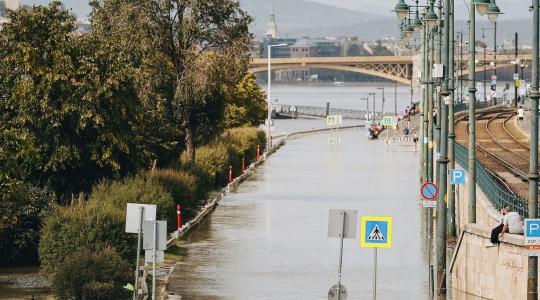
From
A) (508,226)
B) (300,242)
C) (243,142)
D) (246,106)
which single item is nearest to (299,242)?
(300,242)

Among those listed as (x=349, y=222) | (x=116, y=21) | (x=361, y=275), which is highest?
(x=116, y=21)

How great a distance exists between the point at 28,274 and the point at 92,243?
6.55 meters

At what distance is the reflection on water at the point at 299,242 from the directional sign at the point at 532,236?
1556 cm

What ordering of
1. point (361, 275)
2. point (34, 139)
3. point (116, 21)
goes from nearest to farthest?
point (361, 275), point (34, 139), point (116, 21)

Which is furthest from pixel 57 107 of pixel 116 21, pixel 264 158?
pixel 264 158

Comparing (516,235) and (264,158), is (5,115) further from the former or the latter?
(264,158)

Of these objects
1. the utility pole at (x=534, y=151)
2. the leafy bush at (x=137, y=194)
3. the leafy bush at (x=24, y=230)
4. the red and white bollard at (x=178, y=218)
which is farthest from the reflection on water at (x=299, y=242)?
the utility pole at (x=534, y=151)

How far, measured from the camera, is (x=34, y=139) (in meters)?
57.5

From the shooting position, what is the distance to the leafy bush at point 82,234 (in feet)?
152

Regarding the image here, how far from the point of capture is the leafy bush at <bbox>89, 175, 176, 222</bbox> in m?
55.7

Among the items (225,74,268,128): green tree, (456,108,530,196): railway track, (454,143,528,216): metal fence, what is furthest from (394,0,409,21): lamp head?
(225,74,268,128): green tree

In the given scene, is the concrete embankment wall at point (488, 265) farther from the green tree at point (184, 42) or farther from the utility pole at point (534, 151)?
the green tree at point (184, 42)

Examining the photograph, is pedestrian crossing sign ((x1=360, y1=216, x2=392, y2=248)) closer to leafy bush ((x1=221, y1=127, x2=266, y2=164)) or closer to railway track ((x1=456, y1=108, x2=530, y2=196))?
railway track ((x1=456, y1=108, x2=530, y2=196))

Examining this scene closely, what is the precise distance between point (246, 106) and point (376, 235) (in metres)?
105
